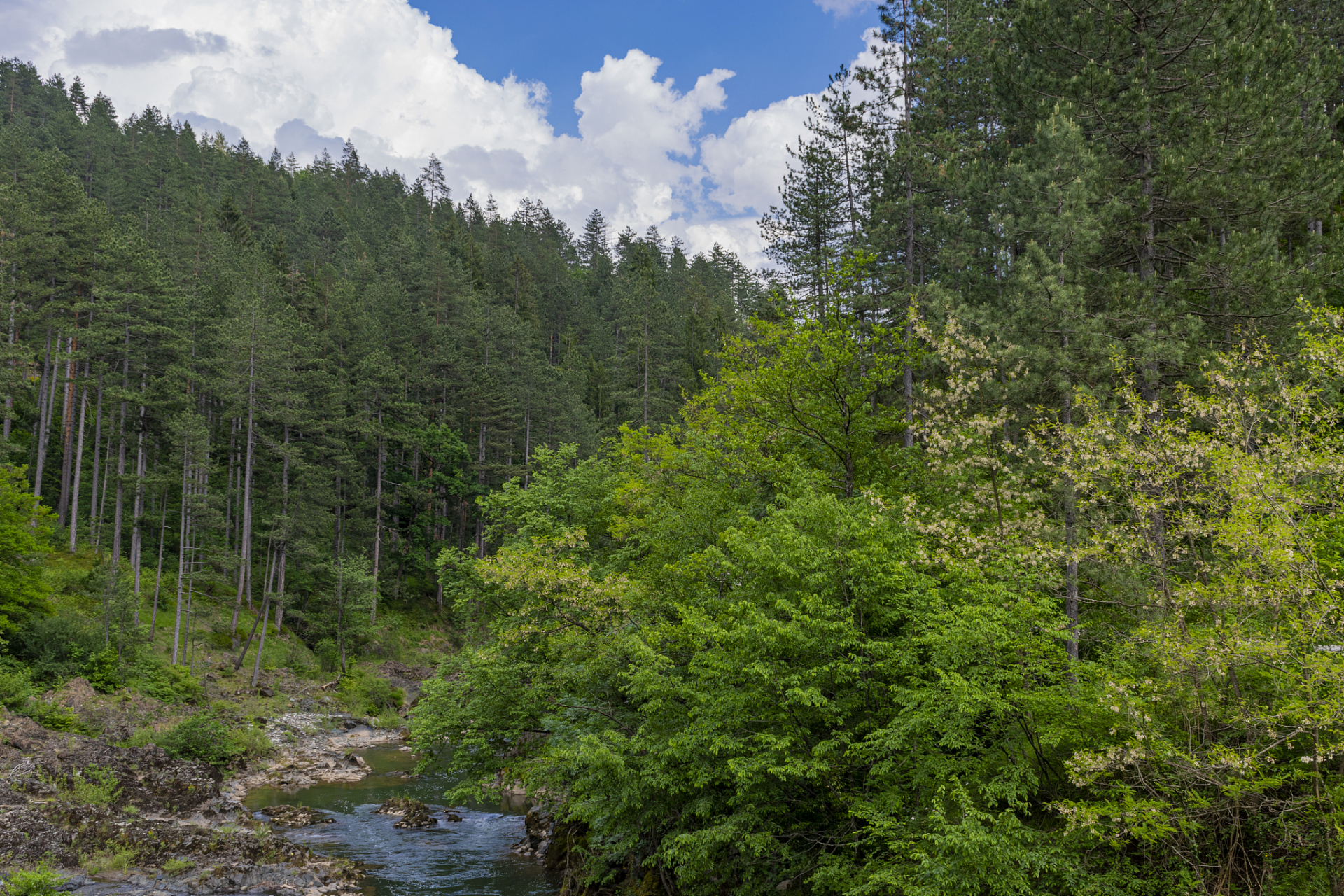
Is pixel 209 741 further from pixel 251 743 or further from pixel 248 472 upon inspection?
pixel 248 472

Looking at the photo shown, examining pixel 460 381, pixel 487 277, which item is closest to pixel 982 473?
pixel 460 381

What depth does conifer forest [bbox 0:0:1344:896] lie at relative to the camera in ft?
27.2

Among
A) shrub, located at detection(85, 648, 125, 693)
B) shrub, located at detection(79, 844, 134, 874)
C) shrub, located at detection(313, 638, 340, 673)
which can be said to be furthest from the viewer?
shrub, located at detection(313, 638, 340, 673)

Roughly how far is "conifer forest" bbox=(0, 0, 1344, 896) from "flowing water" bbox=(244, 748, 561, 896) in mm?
1728

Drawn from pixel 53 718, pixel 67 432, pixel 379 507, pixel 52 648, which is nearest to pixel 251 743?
pixel 53 718

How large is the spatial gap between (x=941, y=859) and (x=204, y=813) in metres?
19.2

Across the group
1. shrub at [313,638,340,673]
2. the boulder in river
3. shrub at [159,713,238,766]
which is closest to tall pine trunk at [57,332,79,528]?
shrub at [313,638,340,673]

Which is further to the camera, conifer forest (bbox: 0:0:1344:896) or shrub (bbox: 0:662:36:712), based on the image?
shrub (bbox: 0:662:36:712)

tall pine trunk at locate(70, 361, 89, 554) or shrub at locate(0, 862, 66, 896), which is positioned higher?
tall pine trunk at locate(70, 361, 89, 554)

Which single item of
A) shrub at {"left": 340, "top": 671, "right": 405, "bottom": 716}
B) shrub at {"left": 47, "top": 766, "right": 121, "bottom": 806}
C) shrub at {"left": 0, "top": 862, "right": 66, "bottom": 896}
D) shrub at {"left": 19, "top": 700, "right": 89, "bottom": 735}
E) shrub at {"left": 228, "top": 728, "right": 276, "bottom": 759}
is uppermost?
shrub at {"left": 0, "top": 862, "right": 66, "bottom": 896}

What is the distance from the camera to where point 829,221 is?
95.5 ft

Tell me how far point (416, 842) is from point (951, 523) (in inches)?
695

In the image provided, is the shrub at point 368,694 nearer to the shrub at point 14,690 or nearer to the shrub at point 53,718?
the shrub at point 53,718

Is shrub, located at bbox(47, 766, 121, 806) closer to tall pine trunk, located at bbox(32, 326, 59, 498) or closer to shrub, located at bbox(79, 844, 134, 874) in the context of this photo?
shrub, located at bbox(79, 844, 134, 874)
